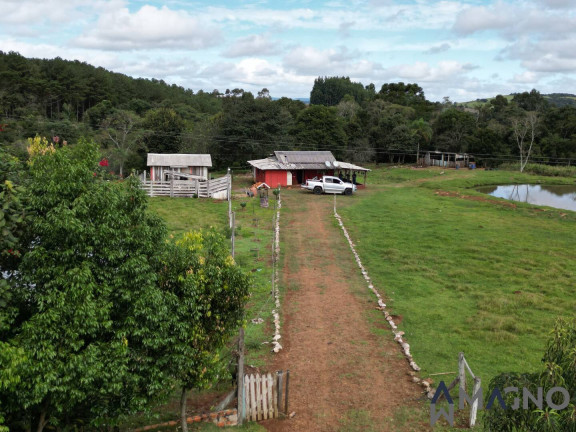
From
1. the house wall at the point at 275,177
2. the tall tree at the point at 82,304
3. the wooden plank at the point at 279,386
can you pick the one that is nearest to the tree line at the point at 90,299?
the tall tree at the point at 82,304

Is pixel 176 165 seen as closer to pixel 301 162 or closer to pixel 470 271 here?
pixel 301 162

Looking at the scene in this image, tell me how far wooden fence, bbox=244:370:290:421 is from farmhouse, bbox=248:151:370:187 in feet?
110

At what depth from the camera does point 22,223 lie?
28.4 feet

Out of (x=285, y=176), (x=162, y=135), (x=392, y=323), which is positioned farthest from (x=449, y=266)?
(x=162, y=135)

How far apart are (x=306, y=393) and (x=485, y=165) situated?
2538 inches

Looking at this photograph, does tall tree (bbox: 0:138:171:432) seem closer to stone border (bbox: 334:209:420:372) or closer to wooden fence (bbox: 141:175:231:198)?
stone border (bbox: 334:209:420:372)

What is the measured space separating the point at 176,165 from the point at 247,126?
15824 millimetres

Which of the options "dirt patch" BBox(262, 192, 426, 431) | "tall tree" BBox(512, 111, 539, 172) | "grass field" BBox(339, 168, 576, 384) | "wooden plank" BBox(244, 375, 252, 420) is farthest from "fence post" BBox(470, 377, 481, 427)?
"tall tree" BBox(512, 111, 539, 172)

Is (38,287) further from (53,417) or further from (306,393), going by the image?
(306,393)

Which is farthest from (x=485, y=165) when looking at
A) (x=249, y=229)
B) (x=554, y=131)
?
(x=249, y=229)

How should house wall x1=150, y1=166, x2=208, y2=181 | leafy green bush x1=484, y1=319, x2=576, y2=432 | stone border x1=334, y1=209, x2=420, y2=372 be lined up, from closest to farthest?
1. leafy green bush x1=484, y1=319, x2=576, y2=432
2. stone border x1=334, y1=209, x2=420, y2=372
3. house wall x1=150, y1=166, x2=208, y2=181

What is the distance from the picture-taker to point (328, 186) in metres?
41.8

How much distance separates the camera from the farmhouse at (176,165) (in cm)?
4131

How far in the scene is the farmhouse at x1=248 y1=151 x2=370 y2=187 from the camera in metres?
44.9
